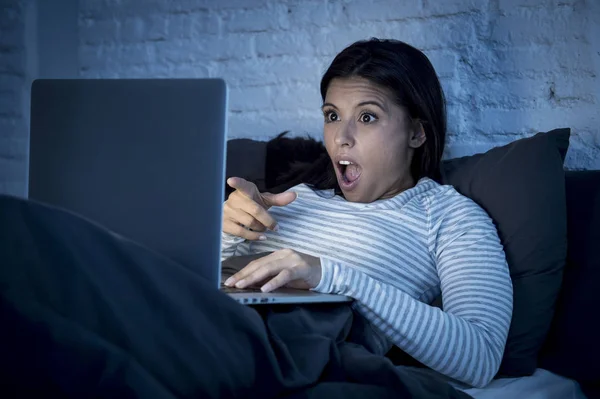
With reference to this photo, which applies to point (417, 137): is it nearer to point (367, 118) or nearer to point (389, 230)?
point (367, 118)

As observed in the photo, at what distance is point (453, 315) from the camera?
128cm

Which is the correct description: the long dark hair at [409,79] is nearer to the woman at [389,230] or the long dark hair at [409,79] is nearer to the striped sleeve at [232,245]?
the woman at [389,230]

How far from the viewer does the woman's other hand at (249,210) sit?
1.45 m

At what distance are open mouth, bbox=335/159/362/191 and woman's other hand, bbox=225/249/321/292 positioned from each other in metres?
0.46

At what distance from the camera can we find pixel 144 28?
2.45 meters

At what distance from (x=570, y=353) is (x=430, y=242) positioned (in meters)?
0.35

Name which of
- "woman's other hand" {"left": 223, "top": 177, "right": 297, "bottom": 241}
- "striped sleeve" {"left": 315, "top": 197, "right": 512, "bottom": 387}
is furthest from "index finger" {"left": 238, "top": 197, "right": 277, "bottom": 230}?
"striped sleeve" {"left": 315, "top": 197, "right": 512, "bottom": 387}

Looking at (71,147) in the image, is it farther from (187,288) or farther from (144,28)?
(144,28)

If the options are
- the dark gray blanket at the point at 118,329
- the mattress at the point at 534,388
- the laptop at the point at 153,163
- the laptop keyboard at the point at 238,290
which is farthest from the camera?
the mattress at the point at 534,388

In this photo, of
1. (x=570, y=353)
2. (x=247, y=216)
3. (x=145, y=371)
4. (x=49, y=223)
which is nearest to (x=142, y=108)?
(x=49, y=223)

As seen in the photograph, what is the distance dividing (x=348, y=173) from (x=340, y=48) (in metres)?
0.58

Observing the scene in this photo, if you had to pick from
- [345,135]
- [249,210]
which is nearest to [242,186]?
[249,210]

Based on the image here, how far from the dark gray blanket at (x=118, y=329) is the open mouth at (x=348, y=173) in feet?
2.46

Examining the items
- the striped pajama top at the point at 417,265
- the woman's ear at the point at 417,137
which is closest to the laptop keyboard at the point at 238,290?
the striped pajama top at the point at 417,265
